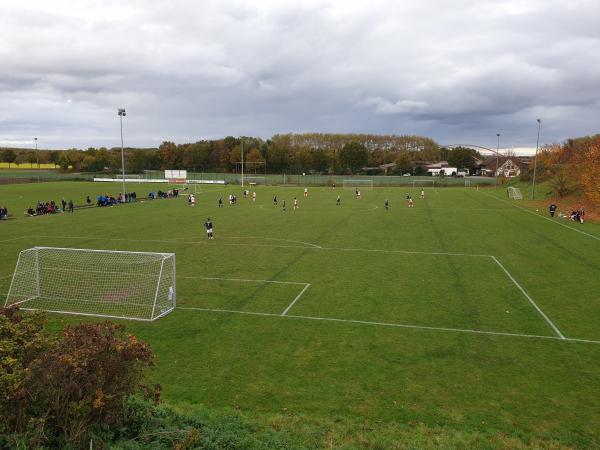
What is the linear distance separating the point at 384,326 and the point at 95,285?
12.5 m

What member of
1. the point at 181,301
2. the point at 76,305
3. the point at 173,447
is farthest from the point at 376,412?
the point at 76,305

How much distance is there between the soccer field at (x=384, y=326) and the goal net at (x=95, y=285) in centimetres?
84

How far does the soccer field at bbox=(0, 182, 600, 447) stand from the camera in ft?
34.3

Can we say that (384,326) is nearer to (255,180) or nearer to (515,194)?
(515,194)

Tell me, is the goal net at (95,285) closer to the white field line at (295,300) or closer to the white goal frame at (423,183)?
the white field line at (295,300)

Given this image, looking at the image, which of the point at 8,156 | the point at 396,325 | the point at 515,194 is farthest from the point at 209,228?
the point at 8,156

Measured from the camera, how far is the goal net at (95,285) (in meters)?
16.9

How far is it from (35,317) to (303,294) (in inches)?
438

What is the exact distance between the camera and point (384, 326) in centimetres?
1505

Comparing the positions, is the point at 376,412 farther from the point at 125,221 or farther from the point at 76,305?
the point at 125,221

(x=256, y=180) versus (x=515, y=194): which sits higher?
(x=256, y=180)

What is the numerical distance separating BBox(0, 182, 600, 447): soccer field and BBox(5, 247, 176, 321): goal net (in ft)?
2.75

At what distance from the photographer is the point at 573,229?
3647 centimetres

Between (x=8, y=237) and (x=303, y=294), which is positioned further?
(x=8, y=237)
